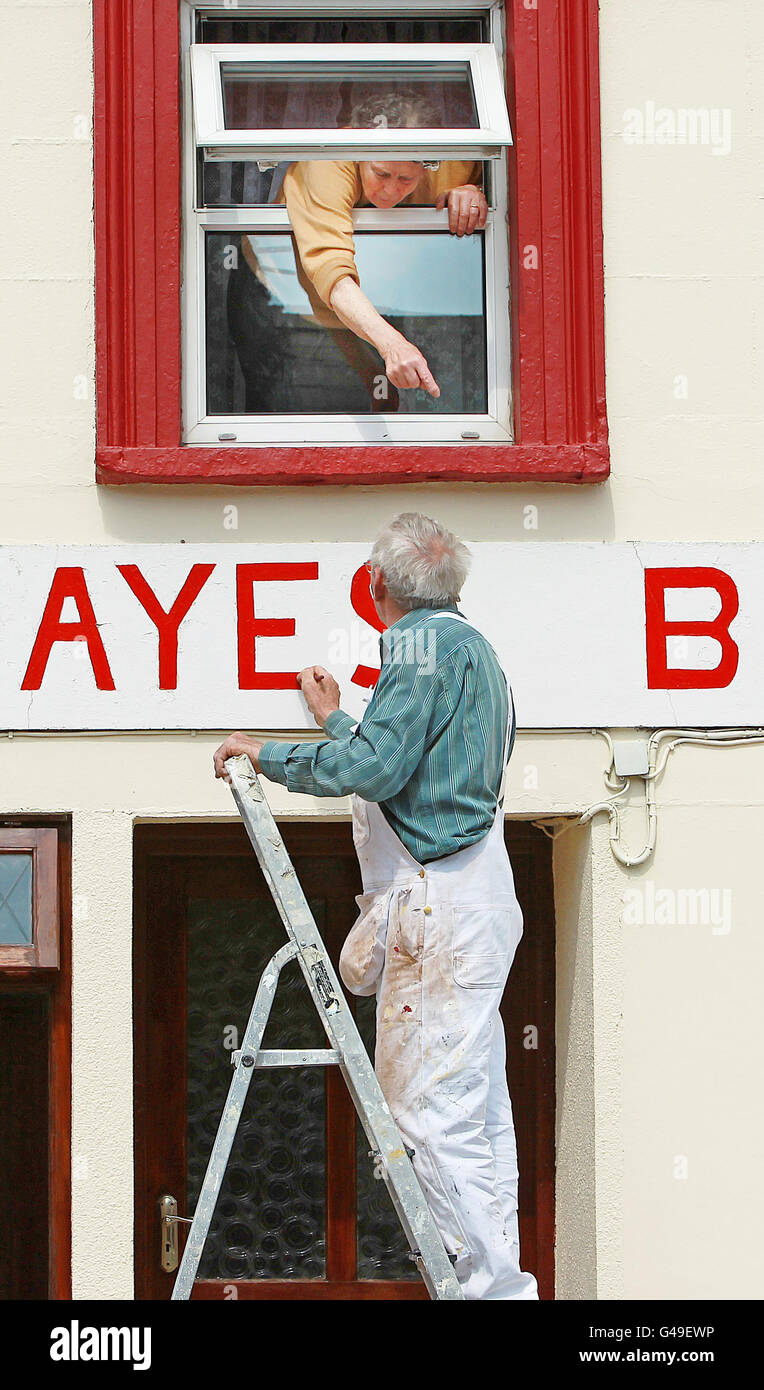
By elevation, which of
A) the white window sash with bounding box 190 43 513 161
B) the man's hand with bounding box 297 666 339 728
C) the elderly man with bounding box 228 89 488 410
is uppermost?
the white window sash with bounding box 190 43 513 161

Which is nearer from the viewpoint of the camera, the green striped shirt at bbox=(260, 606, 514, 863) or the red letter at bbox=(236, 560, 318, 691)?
the green striped shirt at bbox=(260, 606, 514, 863)

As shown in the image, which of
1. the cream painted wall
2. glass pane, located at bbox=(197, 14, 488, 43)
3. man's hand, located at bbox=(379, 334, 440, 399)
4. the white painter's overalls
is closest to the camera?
the white painter's overalls

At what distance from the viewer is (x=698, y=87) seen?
5.07 m

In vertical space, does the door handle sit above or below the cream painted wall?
below

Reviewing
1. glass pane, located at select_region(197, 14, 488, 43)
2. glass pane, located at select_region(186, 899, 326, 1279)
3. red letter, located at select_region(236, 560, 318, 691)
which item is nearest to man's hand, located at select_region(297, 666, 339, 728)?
red letter, located at select_region(236, 560, 318, 691)

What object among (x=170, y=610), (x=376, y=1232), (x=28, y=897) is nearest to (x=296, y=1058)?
(x=28, y=897)

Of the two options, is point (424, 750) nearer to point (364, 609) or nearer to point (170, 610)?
point (364, 609)

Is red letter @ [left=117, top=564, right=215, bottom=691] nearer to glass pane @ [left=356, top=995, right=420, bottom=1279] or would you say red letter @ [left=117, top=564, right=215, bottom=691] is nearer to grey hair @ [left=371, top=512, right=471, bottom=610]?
grey hair @ [left=371, top=512, right=471, bottom=610]

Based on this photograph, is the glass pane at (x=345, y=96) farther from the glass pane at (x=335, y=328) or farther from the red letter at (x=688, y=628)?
the red letter at (x=688, y=628)

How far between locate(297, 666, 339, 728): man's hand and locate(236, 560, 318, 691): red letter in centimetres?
36

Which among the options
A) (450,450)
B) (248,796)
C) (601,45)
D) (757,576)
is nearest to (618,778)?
(757,576)

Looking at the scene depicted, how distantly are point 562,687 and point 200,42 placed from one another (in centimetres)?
231

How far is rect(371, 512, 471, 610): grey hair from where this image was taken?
4.02 metres

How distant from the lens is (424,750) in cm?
390
